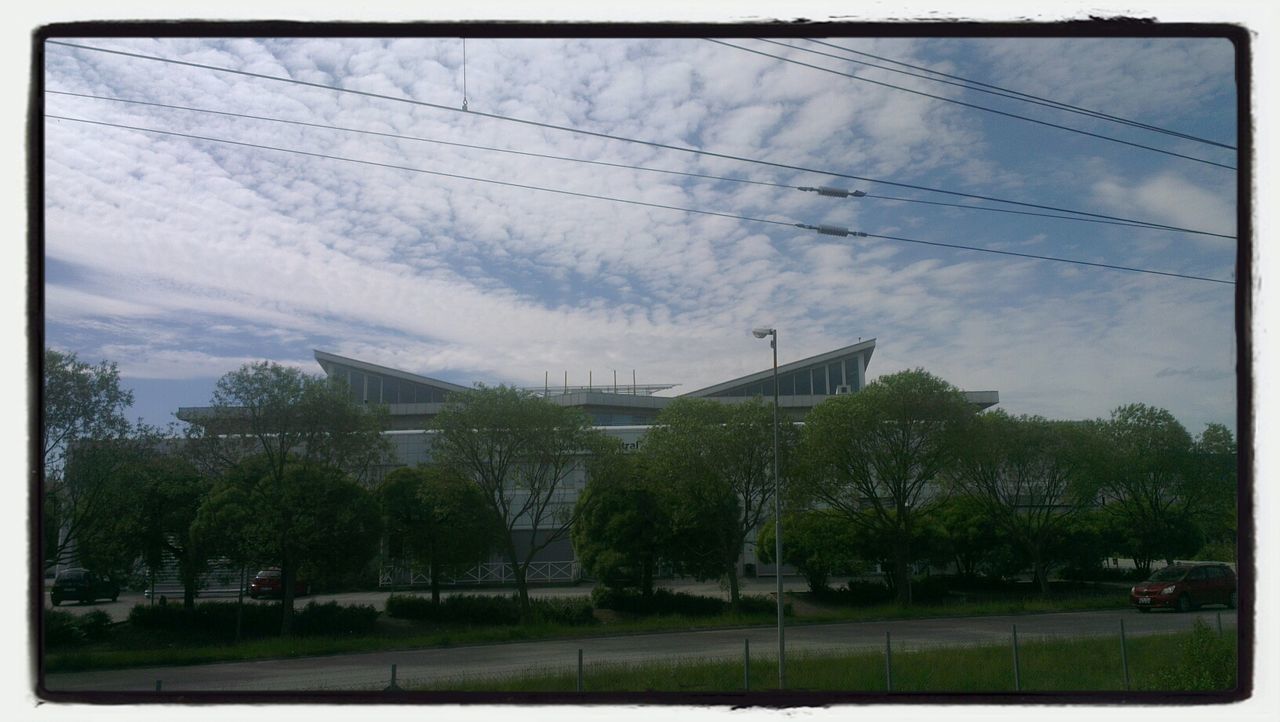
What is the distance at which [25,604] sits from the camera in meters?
4.18

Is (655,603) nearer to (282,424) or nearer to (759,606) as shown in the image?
(759,606)

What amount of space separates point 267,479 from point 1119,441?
83.0 ft

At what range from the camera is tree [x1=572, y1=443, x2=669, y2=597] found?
27.0 m

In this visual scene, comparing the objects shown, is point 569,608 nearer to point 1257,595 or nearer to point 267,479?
point 267,479

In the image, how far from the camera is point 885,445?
85.9 feet

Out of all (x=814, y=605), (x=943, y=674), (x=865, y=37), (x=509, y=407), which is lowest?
(x=814, y=605)

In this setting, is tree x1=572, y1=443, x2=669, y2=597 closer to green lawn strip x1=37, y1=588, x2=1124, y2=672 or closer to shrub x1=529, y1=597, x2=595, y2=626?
shrub x1=529, y1=597, x2=595, y2=626

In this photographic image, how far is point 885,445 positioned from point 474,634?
14149 millimetres

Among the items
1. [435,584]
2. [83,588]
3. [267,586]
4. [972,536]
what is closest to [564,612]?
[435,584]

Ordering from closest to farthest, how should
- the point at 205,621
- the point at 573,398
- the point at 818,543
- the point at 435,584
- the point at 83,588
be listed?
the point at 205,621 → the point at 435,584 → the point at 83,588 → the point at 818,543 → the point at 573,398

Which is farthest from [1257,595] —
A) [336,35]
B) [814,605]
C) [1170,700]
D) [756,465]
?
[814,605]

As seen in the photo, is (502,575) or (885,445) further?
(502,575)

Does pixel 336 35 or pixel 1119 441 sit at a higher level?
pixel 336 35

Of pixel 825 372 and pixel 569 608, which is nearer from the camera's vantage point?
pixel 569 608
